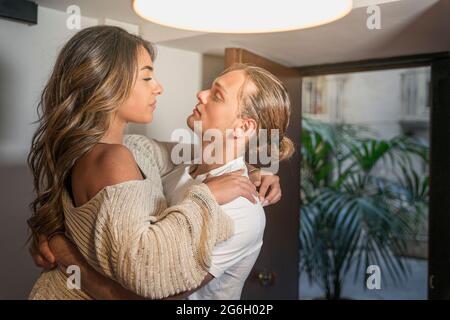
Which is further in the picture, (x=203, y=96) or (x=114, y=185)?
(x=203, y=96)

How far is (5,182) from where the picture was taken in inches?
36.4

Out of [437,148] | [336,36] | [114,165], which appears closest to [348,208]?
[437,148]

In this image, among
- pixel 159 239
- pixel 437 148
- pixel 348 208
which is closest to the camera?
pixel 159 239

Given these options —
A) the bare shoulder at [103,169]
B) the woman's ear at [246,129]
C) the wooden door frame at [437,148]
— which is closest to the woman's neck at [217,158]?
the woman's ear at [246,129]

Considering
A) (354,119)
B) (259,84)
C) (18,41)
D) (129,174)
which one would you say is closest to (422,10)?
(259,84)

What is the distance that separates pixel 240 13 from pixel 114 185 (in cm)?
35

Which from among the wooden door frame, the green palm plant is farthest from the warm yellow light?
the green palm plant

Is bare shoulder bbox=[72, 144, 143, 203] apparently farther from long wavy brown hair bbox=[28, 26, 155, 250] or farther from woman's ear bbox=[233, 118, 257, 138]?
woman's ear bbox=[233, 118, 257, 138]

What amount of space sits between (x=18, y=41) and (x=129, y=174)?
373mm

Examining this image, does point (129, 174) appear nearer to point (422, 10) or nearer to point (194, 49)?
point (194, 49)

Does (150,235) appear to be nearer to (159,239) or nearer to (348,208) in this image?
(159,239)

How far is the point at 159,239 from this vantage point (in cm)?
68

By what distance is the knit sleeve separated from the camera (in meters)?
0.69

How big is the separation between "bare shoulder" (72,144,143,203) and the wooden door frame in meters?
0.41
